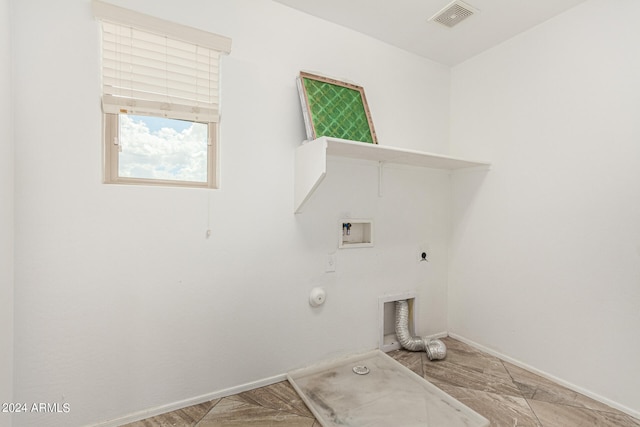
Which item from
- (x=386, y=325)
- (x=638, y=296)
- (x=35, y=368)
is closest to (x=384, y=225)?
(x=386, y=325)

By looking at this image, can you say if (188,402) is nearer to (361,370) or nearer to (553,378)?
(361,370)

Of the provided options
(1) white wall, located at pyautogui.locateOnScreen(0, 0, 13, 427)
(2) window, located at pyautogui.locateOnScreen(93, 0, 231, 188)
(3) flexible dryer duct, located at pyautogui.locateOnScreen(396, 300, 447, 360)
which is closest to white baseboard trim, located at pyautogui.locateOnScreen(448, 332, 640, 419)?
(3) flexible dryer duct, located at pyautogui.locateOnScreen(396, 300, 447, 360)

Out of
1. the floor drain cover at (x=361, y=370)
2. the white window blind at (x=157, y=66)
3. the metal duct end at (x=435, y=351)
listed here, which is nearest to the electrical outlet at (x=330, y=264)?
the floor drain cover at (x=361, y=370)

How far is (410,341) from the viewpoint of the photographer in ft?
7.72

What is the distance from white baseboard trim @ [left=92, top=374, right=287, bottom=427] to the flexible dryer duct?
995 mm

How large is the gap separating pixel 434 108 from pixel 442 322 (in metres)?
1.95

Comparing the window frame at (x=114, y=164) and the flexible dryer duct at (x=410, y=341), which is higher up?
the window frame at (x=114, y=164)

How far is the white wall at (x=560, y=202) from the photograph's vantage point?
5.63ft

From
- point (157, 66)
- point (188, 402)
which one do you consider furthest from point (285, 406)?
point (157, 66)

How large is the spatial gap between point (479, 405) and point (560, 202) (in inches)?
55.3

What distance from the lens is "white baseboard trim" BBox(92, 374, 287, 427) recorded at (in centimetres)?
153

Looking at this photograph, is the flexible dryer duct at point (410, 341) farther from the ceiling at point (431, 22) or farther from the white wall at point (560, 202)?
the ceiling at point (431, 22)

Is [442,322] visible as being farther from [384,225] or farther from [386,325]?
[384,225]

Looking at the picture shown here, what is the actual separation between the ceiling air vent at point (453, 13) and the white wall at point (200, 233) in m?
0.43
